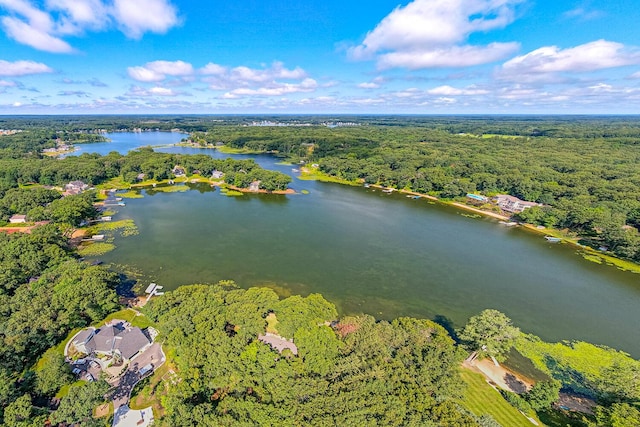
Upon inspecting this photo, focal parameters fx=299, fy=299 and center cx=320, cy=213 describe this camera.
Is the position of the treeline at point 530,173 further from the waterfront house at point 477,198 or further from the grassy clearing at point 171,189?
the grassy clearing at point 171,189

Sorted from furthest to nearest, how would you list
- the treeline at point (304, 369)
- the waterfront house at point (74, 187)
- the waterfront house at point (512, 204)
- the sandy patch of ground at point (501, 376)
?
1. the waterfront house at point (74, 187)
2. the waterfront house at point (512, 204)
3. the sandy patch of ground at point (501, 376)
4. the treeline at point (304, 369)

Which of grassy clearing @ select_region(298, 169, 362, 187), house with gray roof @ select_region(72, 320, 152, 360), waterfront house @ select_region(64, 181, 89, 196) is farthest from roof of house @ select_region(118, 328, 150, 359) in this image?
grassy clearing @ select_region(298, 169, 362, 187)

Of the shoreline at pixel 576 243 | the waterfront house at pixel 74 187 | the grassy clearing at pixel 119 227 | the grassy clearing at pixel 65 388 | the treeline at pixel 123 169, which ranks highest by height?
the treeline at pixel 123 169

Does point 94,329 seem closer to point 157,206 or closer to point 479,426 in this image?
point 479,426

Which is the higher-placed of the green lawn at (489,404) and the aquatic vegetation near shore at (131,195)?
the aquatic vegetation near shore at (131,195)

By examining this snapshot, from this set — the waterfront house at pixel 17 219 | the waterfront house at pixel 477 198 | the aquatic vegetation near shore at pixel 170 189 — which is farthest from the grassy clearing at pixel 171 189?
the waterfront house at pixel 477 198

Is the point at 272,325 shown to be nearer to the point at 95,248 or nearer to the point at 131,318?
the point at 131,318

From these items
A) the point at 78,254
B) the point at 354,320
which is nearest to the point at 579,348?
the point at 354,320

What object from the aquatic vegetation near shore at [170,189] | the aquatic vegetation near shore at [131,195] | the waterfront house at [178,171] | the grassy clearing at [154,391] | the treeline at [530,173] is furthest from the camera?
the waterfront house at [178,171]
